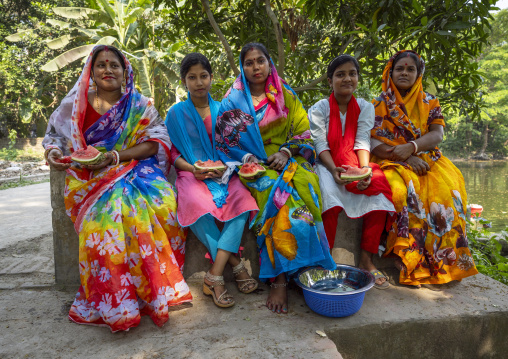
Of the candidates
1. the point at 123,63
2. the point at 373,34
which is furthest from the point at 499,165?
the point at 123,63

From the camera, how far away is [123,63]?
2.72 m

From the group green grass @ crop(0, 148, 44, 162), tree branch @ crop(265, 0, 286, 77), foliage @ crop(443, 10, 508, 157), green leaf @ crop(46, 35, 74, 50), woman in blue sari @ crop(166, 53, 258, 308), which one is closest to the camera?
woman in blue sari @ crop(166, 53, 258, 308)

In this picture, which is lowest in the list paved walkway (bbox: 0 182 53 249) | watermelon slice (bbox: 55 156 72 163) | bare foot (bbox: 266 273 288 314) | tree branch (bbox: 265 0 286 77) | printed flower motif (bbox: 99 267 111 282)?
paved walkway (bbox: 0 182 53 249)

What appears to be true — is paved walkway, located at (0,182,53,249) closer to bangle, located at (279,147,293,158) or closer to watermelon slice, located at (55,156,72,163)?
watermelon slice, located at (55,156,72,163)

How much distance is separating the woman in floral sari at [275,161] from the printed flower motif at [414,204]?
0.76 meters

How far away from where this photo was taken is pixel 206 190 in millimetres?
2504

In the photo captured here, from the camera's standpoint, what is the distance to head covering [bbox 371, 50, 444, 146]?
9.60 ft

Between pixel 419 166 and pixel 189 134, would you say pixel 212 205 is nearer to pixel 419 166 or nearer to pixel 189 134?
pixel 189 134

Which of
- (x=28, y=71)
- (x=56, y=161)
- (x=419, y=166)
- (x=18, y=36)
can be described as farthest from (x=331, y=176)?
(x=18, y=36)

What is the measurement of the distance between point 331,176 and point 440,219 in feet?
3.05

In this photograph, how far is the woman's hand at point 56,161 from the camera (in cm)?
237

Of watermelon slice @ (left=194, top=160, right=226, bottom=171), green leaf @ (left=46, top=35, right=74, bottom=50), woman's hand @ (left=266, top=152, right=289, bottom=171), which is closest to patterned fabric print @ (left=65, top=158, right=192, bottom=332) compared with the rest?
watermelon slice @ (left=194, top=160, right=226, bottom=171)

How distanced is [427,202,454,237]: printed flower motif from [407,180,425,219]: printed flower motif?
93mm

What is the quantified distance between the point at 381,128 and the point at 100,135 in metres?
2.39
